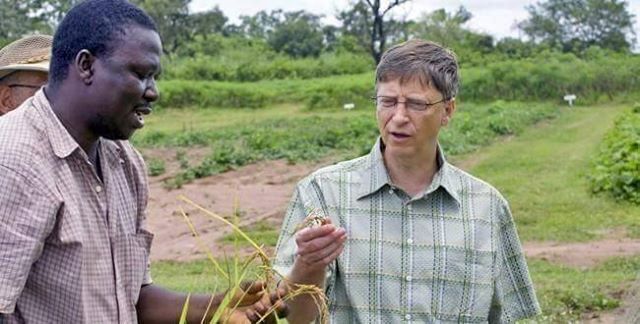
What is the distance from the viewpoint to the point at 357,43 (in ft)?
140

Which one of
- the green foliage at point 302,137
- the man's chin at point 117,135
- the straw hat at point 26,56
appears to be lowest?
the green foliage at point 302,137

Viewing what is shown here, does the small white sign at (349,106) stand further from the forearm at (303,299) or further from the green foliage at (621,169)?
the forearm at (303,299)

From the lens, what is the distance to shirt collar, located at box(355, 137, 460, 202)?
275 centimetres

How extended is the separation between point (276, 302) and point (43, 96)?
0.68 metres

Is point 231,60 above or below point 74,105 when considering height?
below

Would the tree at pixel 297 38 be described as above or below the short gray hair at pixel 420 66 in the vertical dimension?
below

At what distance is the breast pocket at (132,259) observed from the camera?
6.98ft

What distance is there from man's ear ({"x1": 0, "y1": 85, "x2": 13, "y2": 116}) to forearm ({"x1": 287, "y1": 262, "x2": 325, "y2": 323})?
1.17 metres

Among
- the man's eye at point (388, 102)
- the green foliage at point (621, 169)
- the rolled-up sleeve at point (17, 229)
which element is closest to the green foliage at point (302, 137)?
the green foliage at point (621, 169)

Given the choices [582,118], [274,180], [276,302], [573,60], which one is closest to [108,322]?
[276,302]

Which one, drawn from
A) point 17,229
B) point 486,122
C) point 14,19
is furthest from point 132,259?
point 14,19

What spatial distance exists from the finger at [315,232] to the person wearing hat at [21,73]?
3.88 feet

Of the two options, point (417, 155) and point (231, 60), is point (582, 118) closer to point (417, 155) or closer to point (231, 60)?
point (231, 60)

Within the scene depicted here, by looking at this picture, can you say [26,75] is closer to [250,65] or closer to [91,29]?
[91,29]
